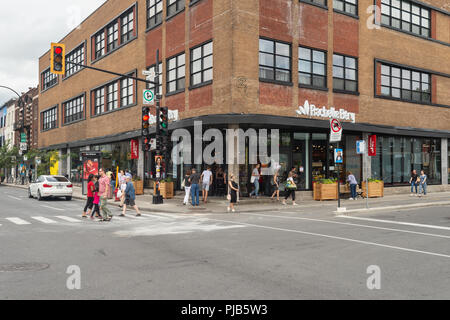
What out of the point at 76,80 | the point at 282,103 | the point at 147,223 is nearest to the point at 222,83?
the point at 282,103

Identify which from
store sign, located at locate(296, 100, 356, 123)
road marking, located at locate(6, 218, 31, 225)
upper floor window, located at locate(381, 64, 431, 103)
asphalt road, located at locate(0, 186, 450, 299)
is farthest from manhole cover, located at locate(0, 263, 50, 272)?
upper floor window, located at locate(381, 64, 431, 103)

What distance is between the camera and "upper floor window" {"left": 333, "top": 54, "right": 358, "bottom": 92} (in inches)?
914

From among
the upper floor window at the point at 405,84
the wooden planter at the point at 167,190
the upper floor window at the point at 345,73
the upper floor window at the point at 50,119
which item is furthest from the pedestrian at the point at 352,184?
the upper floor window at the point at 50,119

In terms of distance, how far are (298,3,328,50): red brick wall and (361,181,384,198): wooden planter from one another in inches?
329

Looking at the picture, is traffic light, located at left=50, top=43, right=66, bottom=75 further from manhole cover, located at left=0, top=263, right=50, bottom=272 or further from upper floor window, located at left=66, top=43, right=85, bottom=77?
upper floor window, located at left=66, top=43, right=85, bottom=77

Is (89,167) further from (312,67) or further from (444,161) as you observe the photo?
(444,161)

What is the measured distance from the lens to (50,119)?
149ft

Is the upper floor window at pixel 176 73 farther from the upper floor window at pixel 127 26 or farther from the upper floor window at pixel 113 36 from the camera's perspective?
the upper floor window at pixel 113 36

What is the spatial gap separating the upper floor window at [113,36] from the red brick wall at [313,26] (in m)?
15.7

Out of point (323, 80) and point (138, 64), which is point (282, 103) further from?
point (138, 64)

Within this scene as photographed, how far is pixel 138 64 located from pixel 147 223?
56.0 ft

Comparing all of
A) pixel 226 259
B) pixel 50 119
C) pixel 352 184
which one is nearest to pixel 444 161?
pixel 352 184

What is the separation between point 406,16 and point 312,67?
32.8ft

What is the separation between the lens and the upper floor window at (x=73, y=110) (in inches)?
1476
